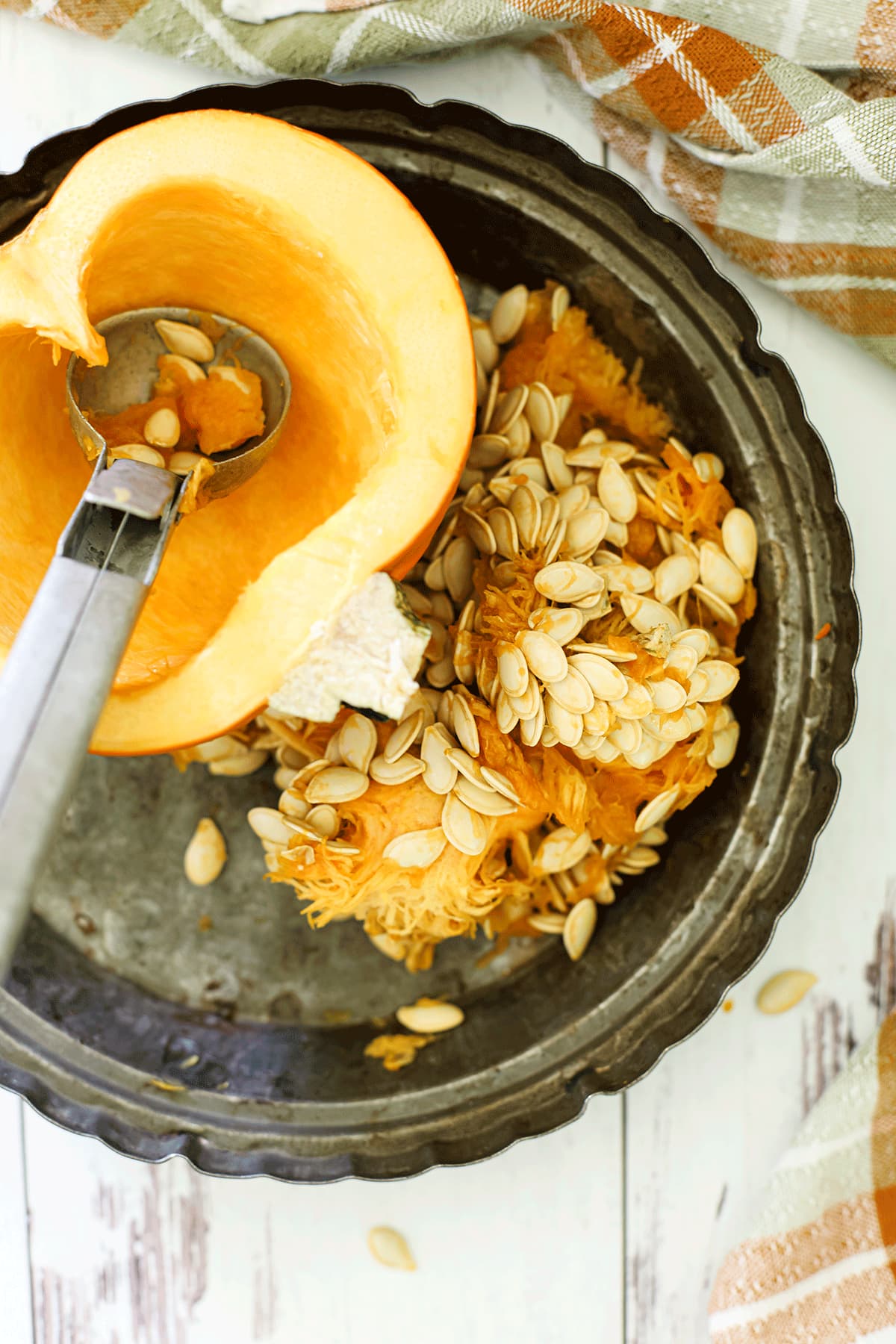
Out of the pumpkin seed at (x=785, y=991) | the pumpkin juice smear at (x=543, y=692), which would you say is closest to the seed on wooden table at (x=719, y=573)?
the pumpkin juice smear at (x=543, y=692)

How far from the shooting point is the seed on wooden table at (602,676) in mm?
764

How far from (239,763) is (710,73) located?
677mm

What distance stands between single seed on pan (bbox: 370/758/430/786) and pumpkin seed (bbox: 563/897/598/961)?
20 cm

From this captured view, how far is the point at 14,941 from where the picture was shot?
0.46m

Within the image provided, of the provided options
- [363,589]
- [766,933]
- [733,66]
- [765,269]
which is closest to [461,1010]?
[766,933]

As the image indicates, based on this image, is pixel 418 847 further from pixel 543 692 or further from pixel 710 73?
pixel 710 73

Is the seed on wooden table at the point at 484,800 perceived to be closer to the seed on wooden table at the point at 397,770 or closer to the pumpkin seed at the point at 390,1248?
the seed on wooden table at the point at 397,770

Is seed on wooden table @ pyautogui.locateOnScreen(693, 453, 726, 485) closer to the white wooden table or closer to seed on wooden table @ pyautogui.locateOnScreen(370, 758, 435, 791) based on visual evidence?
the white wooden table

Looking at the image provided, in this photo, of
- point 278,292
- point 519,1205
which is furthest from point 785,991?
point 278,292

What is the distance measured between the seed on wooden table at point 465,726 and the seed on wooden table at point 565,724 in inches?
2.4

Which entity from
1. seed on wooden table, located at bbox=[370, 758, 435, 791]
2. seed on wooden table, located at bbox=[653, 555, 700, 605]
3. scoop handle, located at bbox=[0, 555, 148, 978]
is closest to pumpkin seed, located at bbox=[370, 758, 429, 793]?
seed on wooden table, located at bbox=[370, 758, 435, 791]

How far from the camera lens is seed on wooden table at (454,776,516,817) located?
782 mm

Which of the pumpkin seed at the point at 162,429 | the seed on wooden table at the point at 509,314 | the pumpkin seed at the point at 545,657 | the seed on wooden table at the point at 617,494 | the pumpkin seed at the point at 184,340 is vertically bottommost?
the pumpkin seed at the point at 545,657

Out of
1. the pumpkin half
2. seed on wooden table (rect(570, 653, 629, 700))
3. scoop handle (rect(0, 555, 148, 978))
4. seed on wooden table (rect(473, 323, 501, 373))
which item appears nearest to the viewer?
scoop handle (rect(0, 555, 148, 978))
